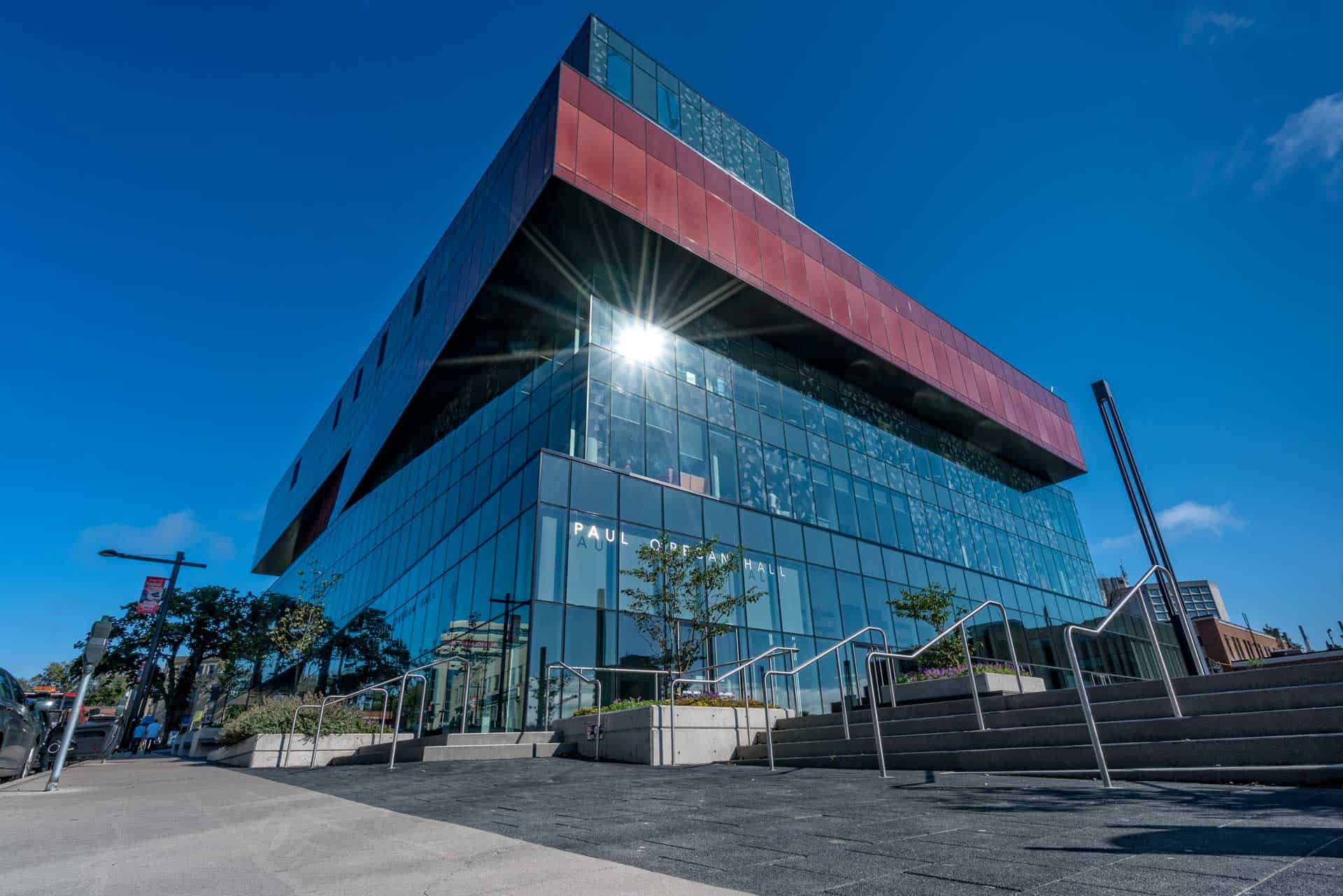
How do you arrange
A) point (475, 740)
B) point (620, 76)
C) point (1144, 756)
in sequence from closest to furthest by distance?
point (1144, 756) < point (475, 740) < point (620, 76)

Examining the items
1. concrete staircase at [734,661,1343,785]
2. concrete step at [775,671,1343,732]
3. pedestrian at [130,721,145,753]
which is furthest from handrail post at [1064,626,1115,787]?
pedestrian at [130,721,145,753]

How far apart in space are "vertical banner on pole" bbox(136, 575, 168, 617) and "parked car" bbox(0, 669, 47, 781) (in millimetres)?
16519

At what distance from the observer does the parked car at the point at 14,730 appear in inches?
348

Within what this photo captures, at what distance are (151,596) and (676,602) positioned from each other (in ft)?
74.9

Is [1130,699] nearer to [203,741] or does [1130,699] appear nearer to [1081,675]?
[1081,675]

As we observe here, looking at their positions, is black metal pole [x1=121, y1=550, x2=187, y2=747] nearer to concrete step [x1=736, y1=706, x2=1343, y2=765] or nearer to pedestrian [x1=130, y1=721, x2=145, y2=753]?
pedestrian [x1=130, y1=721, x2=145, y2=753]

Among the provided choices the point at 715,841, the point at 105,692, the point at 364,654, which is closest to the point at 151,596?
the point at 364,654

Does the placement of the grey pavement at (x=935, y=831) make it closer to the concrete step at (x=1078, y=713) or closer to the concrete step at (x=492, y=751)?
the concrete step at (x=1078, y=713)

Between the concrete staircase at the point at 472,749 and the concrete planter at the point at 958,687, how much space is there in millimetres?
6713

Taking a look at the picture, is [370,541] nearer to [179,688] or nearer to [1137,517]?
[179,688]

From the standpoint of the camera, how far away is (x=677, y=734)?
1091 cm

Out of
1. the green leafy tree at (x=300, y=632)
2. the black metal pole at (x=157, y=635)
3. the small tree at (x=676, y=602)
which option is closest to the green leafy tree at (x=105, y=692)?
the green leafy tree at (x=300, y=632)

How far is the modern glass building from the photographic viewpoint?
56.4ft

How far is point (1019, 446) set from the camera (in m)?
34.3
